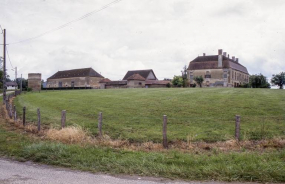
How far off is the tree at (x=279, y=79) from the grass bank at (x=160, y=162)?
8009cm

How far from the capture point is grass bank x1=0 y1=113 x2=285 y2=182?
7.06 m

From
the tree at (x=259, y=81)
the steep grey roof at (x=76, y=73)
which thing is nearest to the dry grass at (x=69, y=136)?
the tree at (x=259, y=81)

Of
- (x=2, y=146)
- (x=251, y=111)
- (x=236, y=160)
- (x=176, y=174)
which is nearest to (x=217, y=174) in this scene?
(x=176, y=174)

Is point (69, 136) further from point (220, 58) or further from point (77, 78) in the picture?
point (77, 78)

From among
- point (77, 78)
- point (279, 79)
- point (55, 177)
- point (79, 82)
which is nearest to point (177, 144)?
point (55, 177)

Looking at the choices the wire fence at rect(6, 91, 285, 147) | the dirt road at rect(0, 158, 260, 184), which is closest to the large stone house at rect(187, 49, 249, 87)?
the wire fence at rect(6, 91, 285, 147)

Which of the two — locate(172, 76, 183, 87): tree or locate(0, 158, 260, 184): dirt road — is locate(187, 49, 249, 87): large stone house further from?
locate(0, 158, 260, 184): dirt road

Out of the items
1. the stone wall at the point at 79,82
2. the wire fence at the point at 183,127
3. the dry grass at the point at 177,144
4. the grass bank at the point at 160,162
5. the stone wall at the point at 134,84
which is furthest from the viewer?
the stone wall at the point at 79,82

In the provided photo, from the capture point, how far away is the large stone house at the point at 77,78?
338 feet

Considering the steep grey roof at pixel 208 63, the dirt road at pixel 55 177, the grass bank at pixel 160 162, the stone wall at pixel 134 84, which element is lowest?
the dirt road at pixel 55 177

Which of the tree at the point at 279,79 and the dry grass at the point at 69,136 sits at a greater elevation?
the tree at the point at 279,79

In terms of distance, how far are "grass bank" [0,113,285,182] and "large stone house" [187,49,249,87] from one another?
82.3 metres

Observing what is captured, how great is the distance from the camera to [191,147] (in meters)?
11.0

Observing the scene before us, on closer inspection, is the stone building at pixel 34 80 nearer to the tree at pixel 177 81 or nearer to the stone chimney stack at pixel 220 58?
the tree at pixel 177 81
